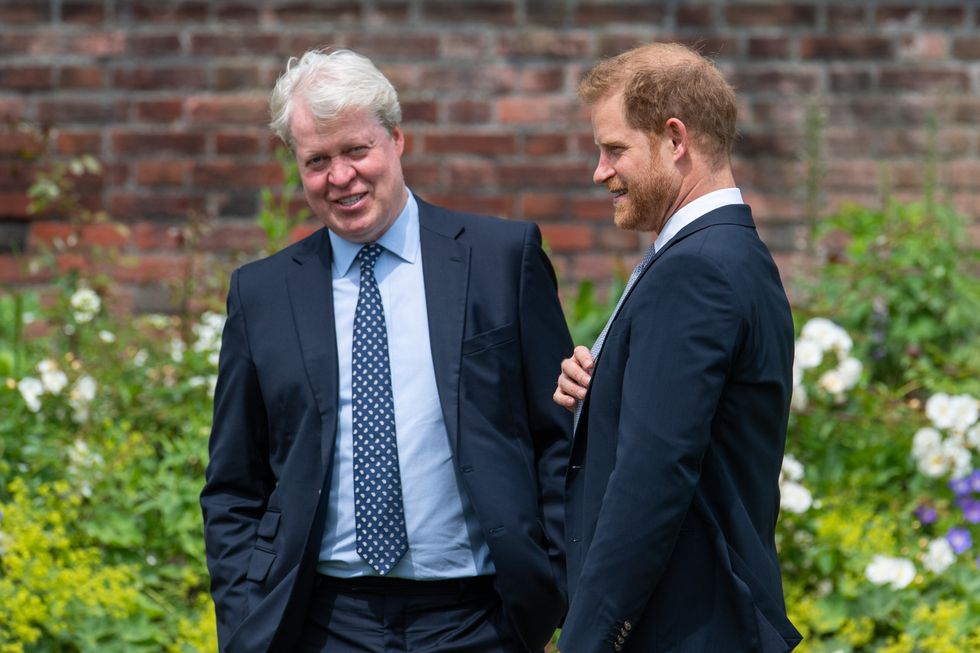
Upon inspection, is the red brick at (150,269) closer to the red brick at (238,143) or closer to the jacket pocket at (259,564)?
the red brick at (238,143)

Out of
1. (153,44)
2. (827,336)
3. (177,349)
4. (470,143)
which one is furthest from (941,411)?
(153,44)

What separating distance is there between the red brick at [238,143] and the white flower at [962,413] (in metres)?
2.66

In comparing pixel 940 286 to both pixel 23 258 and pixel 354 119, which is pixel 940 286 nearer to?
pixel 354 119

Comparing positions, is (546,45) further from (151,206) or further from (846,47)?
(151,206)

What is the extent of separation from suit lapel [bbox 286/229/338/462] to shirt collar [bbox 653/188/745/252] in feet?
2.45

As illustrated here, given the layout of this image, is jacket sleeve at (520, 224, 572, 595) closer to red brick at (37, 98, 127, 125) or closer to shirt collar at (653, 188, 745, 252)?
shirt collar at (653, 188, 745, 252)

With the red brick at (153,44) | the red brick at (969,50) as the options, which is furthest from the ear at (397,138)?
the red brick at (969,50)

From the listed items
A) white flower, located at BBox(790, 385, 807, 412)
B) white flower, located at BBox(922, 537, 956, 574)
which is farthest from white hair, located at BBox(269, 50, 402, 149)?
white flower, located at BBox(922, 537, 956, 574)

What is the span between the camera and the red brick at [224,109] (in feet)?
16.4

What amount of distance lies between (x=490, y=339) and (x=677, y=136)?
0.68 meters

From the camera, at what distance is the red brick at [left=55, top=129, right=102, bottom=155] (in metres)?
5.02

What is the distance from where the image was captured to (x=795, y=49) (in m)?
5.09

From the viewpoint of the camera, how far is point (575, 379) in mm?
2309

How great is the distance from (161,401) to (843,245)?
263 centimetres
